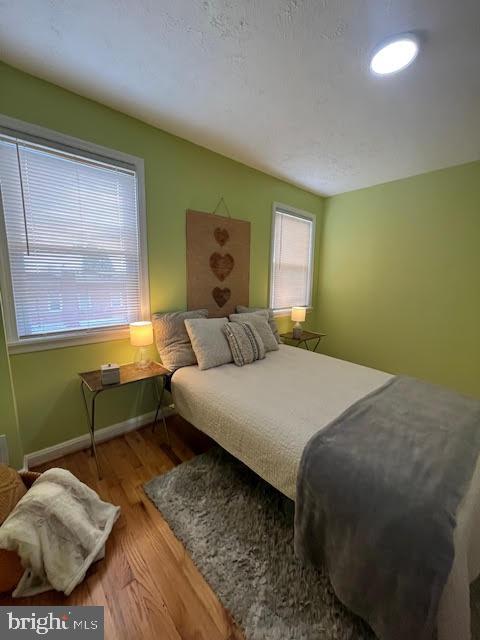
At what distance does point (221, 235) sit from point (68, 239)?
1332 mm

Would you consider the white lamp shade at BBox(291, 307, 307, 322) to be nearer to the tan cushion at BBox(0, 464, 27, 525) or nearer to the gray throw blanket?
the gray throw blanket

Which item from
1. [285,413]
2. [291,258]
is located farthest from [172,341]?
[291,258]

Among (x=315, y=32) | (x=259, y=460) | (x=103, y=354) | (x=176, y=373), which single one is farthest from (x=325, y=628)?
(x=315, y=32)

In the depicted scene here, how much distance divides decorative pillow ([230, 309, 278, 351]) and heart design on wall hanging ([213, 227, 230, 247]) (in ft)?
2.55

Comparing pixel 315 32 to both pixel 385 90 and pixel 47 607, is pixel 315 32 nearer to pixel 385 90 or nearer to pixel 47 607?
pixel 385 90

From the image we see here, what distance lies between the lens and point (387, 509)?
0.89m

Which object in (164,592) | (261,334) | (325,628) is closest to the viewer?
(325,628)

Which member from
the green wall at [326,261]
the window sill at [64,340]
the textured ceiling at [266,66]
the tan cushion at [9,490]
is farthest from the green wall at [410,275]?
the tan cushion at [9,490]

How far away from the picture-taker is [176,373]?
2.02 metres

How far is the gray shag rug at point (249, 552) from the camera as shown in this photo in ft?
3.25

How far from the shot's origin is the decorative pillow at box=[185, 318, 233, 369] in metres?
2.05

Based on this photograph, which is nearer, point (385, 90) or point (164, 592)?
point (164, 592)

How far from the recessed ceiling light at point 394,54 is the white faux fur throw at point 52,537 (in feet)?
8.96

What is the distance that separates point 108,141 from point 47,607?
8.52 feet
